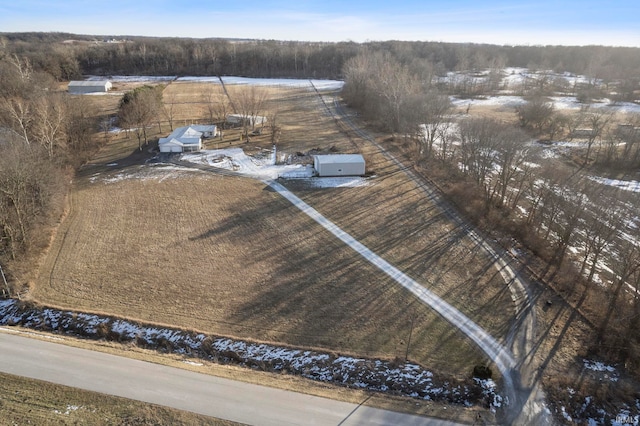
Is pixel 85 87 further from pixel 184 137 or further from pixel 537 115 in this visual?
pixel 537 115

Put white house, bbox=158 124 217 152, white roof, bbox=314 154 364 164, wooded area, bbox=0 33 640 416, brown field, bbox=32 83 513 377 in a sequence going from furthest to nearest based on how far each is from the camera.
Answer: white house, bbox=158 124 217 152
white roof, bbox=314 154 364 164
wooded area, bbox=0 33 640 416
brown field, bbox=32 83 513 377

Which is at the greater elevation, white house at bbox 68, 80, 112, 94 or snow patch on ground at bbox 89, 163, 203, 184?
white house at bbox 68, 80, 112, 94

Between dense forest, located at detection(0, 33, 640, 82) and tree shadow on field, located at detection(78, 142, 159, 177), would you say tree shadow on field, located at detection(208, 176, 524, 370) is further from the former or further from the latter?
dense forest, located at detection(0, 33, 640, 82)

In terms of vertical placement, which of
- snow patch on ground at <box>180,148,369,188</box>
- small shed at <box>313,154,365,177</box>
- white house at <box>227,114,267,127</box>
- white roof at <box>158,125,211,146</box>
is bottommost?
snow patch on ground at <box>180,148,369,188</box>

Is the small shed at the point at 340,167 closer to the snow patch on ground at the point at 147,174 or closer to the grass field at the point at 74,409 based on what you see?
the snow patch on ground at the point at 147,174

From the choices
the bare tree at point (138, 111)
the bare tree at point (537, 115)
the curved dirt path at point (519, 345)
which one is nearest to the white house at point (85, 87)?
the bare tree at point (138, 111)

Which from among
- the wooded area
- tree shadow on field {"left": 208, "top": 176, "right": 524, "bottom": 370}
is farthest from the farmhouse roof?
tree shadow on field {"left": 208, "top": 176, "right": 524, "bottom": 370}

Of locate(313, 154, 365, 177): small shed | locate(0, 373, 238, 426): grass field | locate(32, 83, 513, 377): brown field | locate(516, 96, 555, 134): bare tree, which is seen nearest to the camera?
locate(0, 373, 238, 426): grass field
